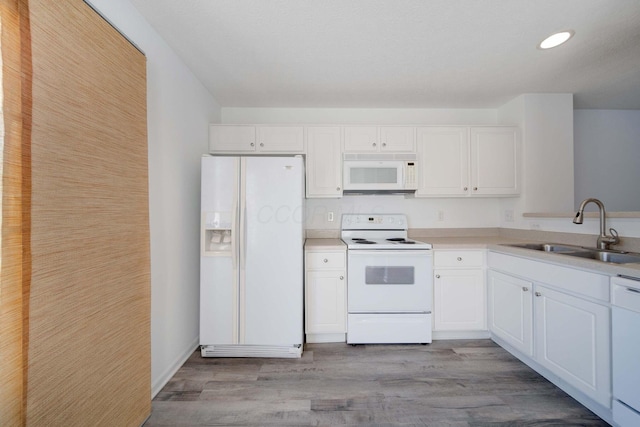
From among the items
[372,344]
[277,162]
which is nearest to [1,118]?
[277,162]

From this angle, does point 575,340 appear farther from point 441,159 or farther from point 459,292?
point 441,159

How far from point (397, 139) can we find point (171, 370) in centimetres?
281

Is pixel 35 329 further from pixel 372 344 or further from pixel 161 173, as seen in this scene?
pixel 372 344

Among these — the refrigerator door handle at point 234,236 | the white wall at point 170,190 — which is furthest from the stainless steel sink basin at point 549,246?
the white wall at point 170,190

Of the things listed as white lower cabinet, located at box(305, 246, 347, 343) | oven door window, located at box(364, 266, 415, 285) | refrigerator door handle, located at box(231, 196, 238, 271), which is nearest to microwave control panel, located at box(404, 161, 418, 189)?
oven door window, located at box(364, 266, 415, 285)

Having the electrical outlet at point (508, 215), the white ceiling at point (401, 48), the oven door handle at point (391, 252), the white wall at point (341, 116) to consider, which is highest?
the white ceiling at point (401, 48)

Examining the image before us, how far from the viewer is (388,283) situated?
2322 millimetres

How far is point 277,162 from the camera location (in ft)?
6.90

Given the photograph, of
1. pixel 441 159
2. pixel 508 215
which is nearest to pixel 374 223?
pixel 441 159

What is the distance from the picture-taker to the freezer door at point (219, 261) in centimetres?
→ 208

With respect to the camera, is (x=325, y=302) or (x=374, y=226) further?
(x=374, y=226)

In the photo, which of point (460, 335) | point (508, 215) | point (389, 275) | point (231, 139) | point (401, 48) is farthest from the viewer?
point (508, 215)

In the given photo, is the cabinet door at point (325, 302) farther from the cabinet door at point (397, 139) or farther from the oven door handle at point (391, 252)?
the cabinet door at point (397, 139)

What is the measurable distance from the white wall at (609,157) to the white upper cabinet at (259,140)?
10.6 feet
